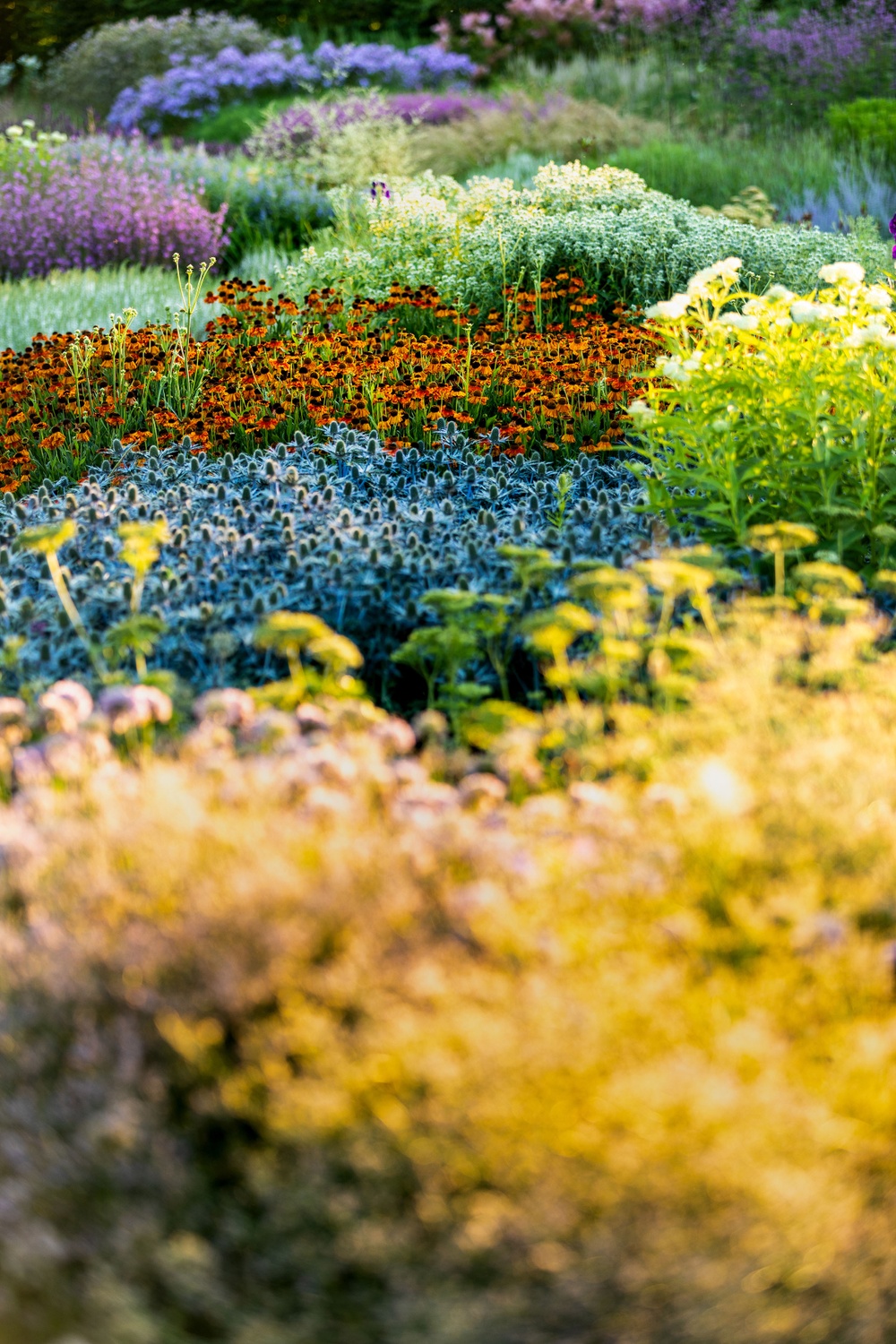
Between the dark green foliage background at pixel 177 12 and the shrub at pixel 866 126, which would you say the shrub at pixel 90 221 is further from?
the dark green foliage background at pixel 177 12

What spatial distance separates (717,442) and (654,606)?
737 millimetres

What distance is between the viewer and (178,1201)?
1.58m

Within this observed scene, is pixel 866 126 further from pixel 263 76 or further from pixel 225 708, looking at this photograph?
pixel 225 708

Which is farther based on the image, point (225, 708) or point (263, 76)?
point (263, 76)

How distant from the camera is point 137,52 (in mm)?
17719

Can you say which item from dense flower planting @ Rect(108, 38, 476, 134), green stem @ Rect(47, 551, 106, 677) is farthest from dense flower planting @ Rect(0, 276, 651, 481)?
dense flower planting @ Rect(108, 38, 476, 134)

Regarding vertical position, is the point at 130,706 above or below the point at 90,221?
below

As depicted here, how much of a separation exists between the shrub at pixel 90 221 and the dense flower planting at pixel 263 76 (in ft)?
22.9

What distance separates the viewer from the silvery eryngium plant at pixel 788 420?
3.69 metres

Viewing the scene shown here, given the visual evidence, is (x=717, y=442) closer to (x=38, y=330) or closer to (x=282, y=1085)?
(x=282, y=1085)

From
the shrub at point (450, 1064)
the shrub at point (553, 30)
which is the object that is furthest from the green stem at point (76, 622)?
the shrub at point (553, 30)

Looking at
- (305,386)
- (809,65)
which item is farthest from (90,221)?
(809,65)

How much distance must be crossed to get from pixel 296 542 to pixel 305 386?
170 centimetres

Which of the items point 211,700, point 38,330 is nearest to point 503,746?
point 211,700
